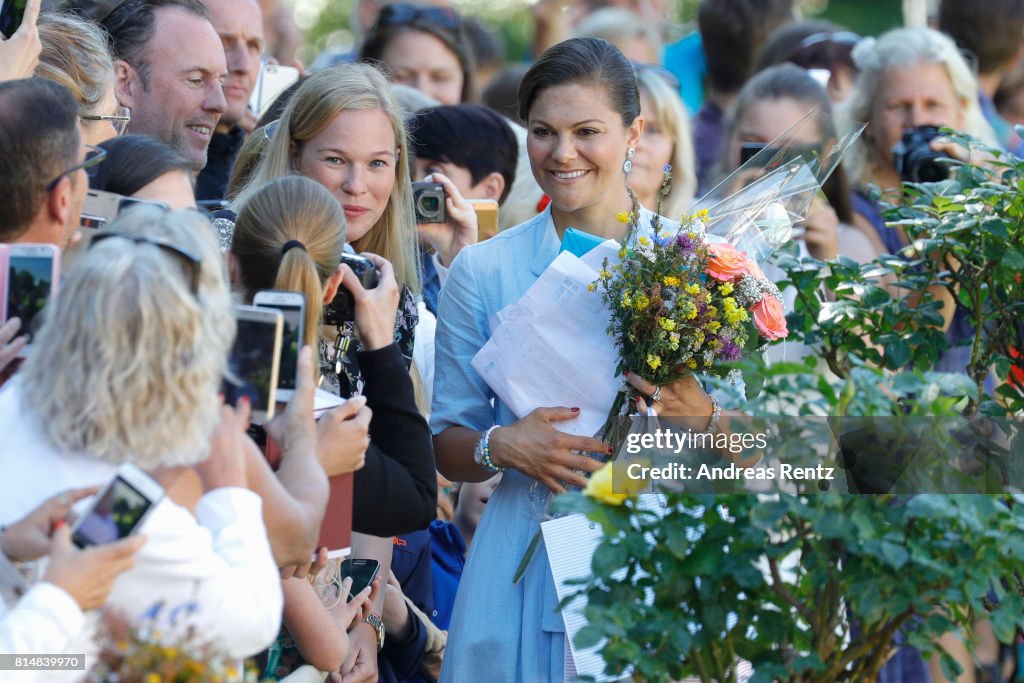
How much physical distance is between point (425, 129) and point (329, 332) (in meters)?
2.14

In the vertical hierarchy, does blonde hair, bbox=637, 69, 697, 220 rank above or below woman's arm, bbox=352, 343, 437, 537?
above

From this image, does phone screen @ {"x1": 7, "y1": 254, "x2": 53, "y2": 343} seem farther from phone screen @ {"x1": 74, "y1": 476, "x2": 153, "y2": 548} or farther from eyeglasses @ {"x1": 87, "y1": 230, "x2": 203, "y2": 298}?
phone screen @ {"x1": 74, "y1": 476, "x2": 153, "y2": 548}

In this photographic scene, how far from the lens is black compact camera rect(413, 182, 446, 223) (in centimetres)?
475

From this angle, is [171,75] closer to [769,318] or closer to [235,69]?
[235,69]

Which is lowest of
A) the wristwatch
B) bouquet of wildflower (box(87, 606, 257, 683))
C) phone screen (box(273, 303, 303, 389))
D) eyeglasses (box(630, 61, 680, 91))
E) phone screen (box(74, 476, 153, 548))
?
bouquet of wildflower (box(87, 606, 257, 683))

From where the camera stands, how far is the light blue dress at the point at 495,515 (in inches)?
139

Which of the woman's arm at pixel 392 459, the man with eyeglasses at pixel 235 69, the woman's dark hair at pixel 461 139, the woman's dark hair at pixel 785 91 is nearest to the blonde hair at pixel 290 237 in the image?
the woman's arm at pixel 392 459

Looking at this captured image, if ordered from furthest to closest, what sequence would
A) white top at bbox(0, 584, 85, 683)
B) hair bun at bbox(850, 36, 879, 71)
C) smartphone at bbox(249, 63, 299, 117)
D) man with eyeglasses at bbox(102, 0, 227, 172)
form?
hair bun at bbox(850, 36, 879, 71) → smartphone at bbox(249, 63, 299, 117) → man with eyeglasses at bbox(102, 0, 227, 172) → white top at bbox(0, 584, 85, 683)

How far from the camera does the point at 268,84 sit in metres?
5.79

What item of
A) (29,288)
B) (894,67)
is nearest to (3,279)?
(29,288)

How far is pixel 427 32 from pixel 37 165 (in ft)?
13.6

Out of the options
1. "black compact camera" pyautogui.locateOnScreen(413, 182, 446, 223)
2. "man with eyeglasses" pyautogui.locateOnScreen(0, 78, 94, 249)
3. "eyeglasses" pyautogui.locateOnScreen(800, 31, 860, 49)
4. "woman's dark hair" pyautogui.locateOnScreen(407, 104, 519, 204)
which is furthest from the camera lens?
"eyeglasses" pyautogui.locateOnScreen(800, 31, 860, 49)

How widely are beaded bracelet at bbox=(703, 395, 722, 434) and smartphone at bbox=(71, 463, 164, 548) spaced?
1649 millimetres

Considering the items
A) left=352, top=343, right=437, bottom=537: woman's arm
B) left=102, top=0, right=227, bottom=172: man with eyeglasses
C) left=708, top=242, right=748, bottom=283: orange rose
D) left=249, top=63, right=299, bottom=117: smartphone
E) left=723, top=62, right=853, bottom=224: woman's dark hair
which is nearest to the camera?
left=352, top=343, right=437, bottom=537: woman's arm
